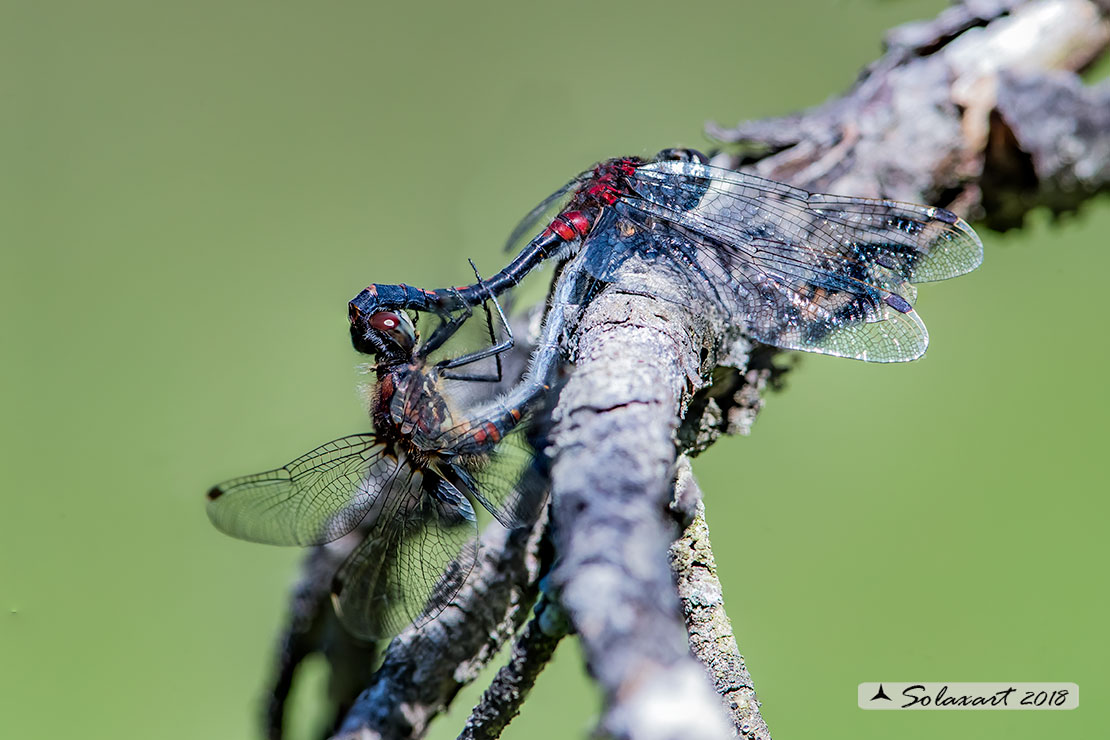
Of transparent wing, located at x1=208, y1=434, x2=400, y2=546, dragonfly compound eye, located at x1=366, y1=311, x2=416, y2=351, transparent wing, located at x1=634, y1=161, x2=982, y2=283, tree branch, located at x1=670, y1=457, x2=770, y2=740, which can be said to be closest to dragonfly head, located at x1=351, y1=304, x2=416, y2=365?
dragonfly compound eye, located at x1=366, y1=311, x2=416, y2=351

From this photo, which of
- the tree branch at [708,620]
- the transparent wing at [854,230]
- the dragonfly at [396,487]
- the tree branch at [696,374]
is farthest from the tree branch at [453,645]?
the transparent wing at [854,230]

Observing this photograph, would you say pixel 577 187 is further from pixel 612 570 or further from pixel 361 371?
pixel 612 570

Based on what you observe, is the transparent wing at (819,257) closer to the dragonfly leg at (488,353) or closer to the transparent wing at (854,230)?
the transparent wing at (854,230)

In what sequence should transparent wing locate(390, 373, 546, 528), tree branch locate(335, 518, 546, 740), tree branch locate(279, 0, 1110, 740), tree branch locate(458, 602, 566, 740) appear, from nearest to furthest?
tree branch locate(279, 0, 1110, 740), tree branch locate(458, 602, 566, 740), tree branch locate(335, 518, 546, 740), transparent wing locate(390, 373, 546, 528)

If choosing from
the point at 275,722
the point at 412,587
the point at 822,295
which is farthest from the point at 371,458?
the point at 822,295

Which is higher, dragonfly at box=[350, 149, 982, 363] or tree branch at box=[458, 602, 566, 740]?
dragonfly at box=[350, 149, 982, 363]

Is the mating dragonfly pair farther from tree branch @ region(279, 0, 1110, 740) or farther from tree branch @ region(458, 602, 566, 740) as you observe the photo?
tree branch @ region(458, 602, 566, 740)
